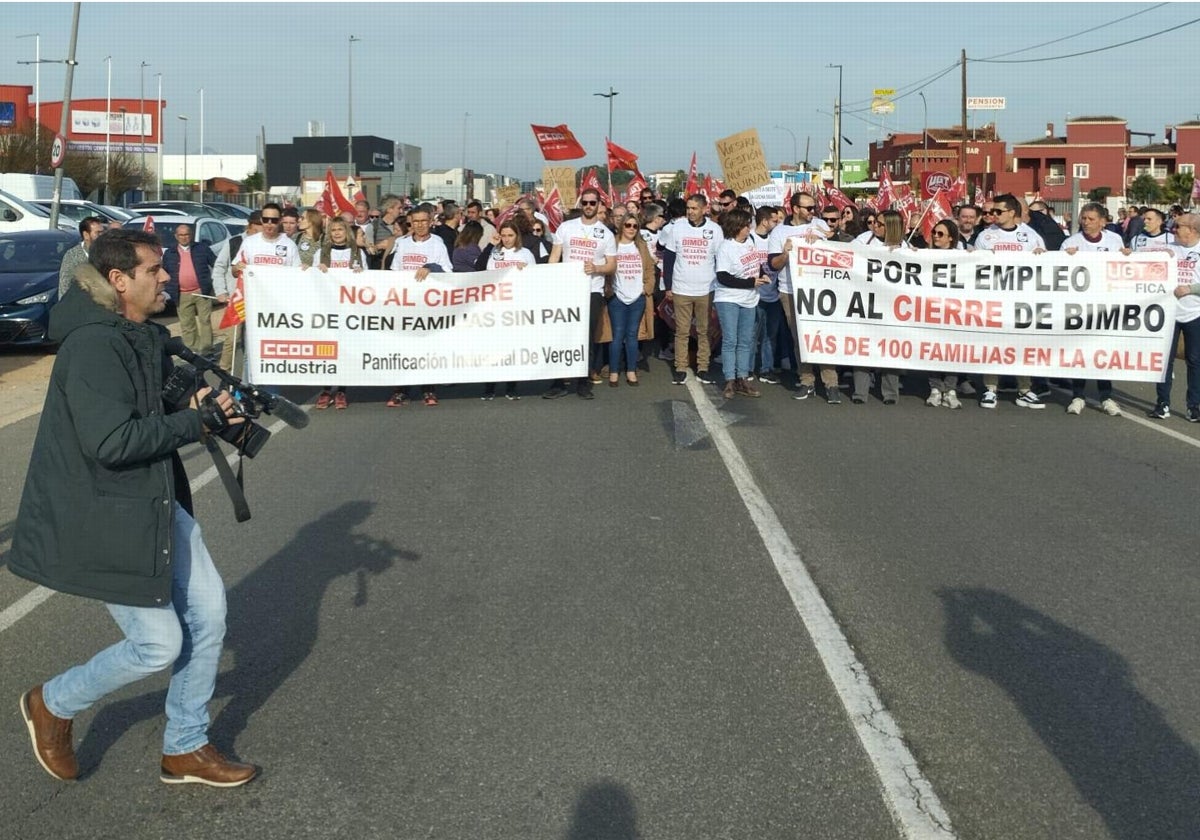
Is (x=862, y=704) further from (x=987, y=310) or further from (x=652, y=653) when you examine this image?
(x=987, y=310)

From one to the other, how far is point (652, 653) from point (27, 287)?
13.4 m

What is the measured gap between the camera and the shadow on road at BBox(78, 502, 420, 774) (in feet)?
16.6

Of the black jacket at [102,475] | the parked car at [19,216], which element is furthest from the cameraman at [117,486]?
the parked car at [19,216]

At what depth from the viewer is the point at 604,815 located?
4.24m

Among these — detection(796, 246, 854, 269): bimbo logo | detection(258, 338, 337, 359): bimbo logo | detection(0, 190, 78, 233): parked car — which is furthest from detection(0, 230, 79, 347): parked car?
detection(0, 190, 78, 233): parked car

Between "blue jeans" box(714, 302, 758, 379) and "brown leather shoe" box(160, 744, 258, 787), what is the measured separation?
31.6 feet

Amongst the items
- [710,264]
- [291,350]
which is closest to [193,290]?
[291,350]

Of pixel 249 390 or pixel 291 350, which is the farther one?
pixel 291 350

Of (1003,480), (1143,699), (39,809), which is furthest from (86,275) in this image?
(1003,480)

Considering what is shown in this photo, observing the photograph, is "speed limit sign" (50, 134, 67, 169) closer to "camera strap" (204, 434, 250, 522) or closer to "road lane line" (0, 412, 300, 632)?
"road lane line" (0, 412, 300, 632)

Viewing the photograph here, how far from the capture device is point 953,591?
6.72 m

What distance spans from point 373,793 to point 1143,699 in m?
2.85

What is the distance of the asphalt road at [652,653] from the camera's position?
171 inches

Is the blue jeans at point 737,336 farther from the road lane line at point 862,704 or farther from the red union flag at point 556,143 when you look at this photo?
the red union flag at point 556,143
